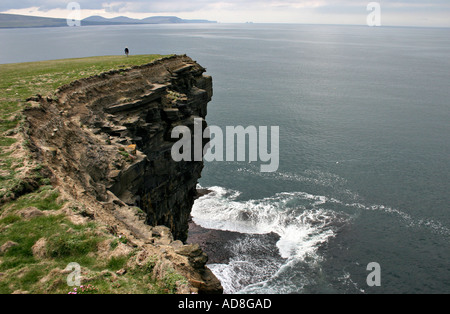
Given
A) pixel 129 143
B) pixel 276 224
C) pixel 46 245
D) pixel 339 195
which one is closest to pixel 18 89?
pixel 129 143

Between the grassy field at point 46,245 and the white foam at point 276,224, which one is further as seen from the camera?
the white foam at point 276,224

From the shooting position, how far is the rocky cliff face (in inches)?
762

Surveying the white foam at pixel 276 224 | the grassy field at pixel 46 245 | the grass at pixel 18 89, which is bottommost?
the white foam at pixel 276 224

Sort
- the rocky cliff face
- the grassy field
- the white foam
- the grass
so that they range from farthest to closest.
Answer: the white foam
the rocky cliff face
the grass
the grassy field

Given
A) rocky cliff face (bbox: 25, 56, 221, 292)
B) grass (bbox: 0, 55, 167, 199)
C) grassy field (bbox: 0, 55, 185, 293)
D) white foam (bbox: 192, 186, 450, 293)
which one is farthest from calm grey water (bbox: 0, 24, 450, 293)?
grassy field (bbox: 0, 55, 185, 293)

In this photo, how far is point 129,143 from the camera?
1158 inches

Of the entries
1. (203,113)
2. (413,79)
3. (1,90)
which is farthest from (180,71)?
(413,79)

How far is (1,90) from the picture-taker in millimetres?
32062

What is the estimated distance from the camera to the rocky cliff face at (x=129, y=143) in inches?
762

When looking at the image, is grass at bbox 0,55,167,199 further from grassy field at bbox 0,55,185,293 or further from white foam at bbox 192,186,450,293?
white foam at bbox 192,186,450,293

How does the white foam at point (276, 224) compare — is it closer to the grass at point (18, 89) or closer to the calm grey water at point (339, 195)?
the calm grey water at point (339, 195)

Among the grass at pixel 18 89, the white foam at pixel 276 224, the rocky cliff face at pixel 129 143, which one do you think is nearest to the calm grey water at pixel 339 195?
the white foam at pixel 276 224

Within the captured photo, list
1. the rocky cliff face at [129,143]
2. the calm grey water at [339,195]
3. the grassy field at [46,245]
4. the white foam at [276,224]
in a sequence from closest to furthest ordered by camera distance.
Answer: the grassy field at [46,245] < the rocky cliff face at [129,143] < the white foam at [276,224] < the calm grey water at [339,195]

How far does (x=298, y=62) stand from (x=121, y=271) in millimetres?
194070
